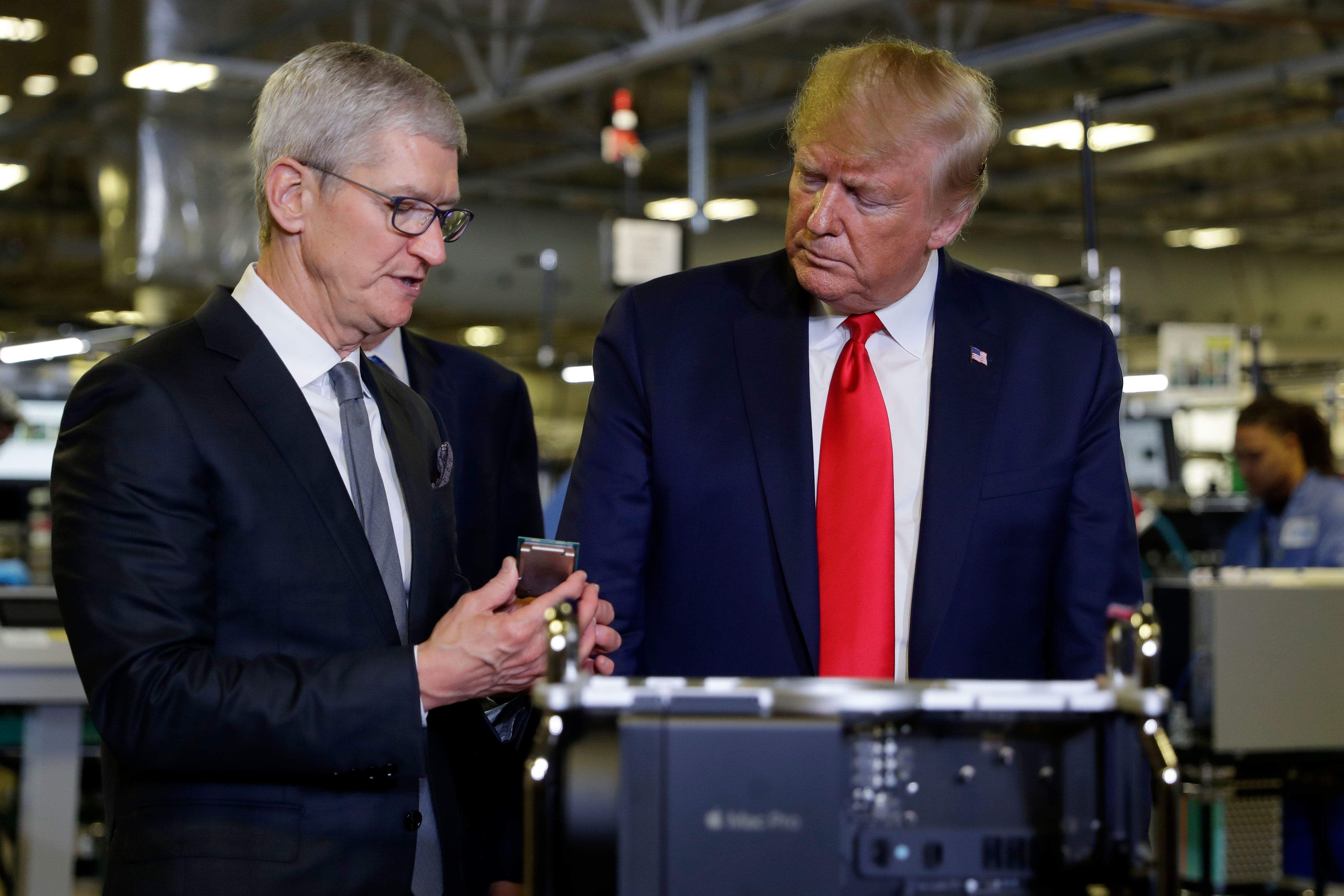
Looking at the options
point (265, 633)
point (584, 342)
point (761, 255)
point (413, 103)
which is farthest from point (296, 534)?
point (584, 342)

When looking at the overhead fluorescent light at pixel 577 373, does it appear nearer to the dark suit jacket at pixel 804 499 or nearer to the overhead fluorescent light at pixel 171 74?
the overhead fluorescent light at pixel 171 74

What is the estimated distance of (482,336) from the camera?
61.3 ft

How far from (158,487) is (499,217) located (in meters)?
11.2

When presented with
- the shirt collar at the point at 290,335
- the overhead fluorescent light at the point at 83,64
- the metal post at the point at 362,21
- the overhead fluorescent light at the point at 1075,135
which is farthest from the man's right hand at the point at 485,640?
the overhead fluorescent light at the point at 83,64

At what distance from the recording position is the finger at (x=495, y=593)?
1.29m

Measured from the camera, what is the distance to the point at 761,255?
1.72 meters

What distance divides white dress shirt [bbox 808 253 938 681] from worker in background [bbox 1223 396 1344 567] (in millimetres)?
3583

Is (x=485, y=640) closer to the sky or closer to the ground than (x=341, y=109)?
closer to the ground

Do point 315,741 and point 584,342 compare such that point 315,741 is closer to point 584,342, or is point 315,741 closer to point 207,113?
point 207,113

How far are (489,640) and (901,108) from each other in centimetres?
77

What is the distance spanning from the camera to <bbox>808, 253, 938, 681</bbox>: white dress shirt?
1527 millimetres

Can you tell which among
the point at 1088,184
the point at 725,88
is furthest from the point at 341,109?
the point at 725,88

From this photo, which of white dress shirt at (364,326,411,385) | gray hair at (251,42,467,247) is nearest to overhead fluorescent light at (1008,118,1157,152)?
white dress shirt at (364,326,411,385)

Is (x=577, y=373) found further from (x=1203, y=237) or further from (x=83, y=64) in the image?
(x=1203, y=237)
